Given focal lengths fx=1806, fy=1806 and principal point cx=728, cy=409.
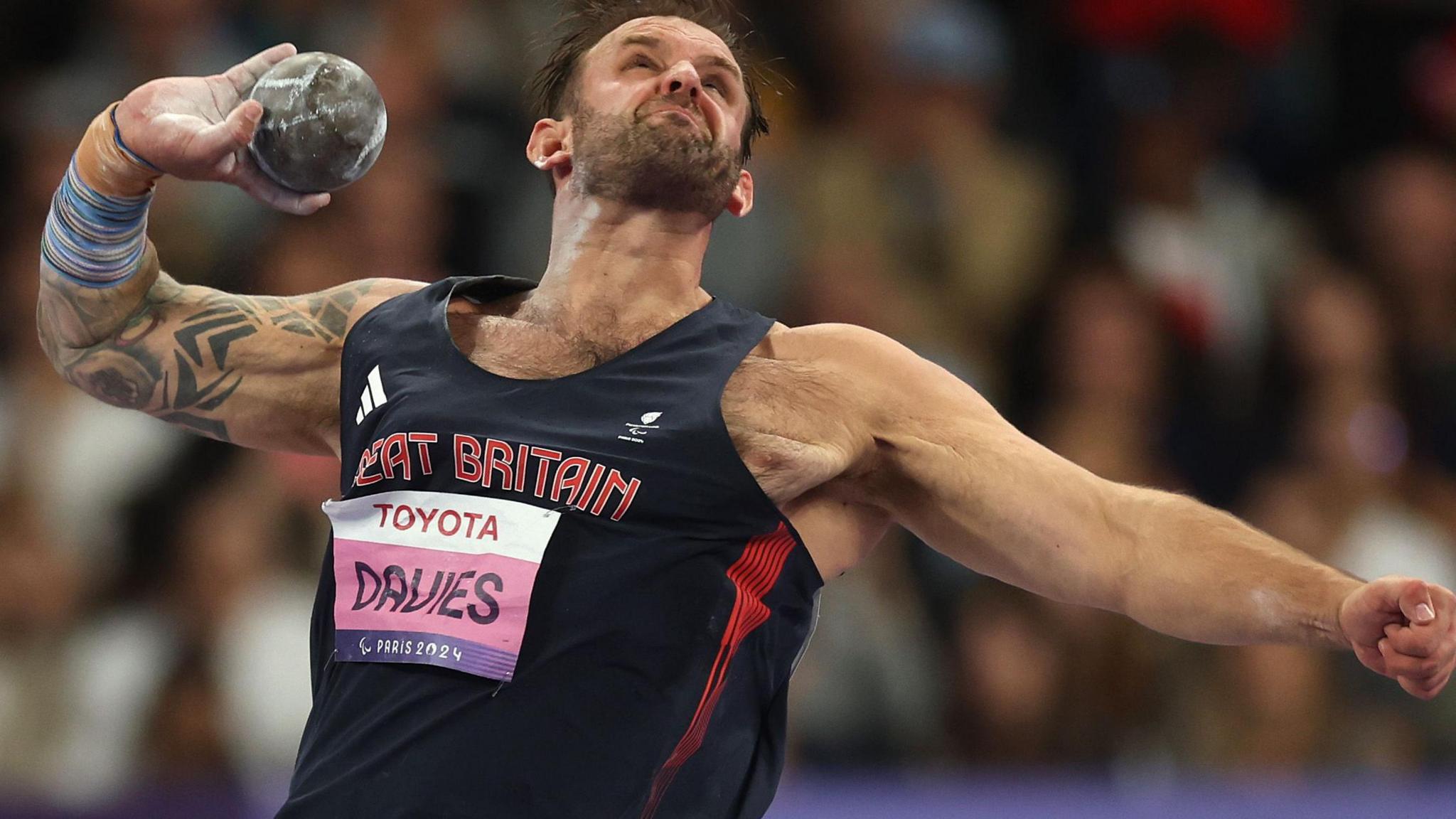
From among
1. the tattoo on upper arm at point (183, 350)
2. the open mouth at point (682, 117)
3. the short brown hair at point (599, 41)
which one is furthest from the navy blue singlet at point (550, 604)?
the short brown hair at point (599, 41)

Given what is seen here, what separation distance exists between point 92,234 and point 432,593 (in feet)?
3.62

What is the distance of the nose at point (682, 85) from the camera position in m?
3.82

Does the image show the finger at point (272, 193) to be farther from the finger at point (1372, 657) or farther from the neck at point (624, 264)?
the finger at point (1372, 657)

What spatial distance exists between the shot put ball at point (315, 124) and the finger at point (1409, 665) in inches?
85.6

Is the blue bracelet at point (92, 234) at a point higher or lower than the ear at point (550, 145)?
lower

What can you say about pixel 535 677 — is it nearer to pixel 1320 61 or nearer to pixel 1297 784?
pixel 1297 784

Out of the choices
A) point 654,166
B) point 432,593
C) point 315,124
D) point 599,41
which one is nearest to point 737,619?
point 432,593

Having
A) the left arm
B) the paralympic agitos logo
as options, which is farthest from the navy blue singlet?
the left arm

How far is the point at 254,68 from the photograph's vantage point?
3836 mm

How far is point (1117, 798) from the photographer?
5.71 meters

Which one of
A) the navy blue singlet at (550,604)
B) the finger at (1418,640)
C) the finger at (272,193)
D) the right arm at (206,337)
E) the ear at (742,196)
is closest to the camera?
the finger at (1418,640)

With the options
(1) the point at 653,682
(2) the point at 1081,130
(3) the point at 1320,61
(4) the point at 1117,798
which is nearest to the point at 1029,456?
(1) the point at 653,682

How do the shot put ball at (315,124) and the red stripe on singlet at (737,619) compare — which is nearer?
the red stripe on singlet at (737,619)

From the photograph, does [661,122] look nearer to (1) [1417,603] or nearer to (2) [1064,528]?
(2) [1064,528]
